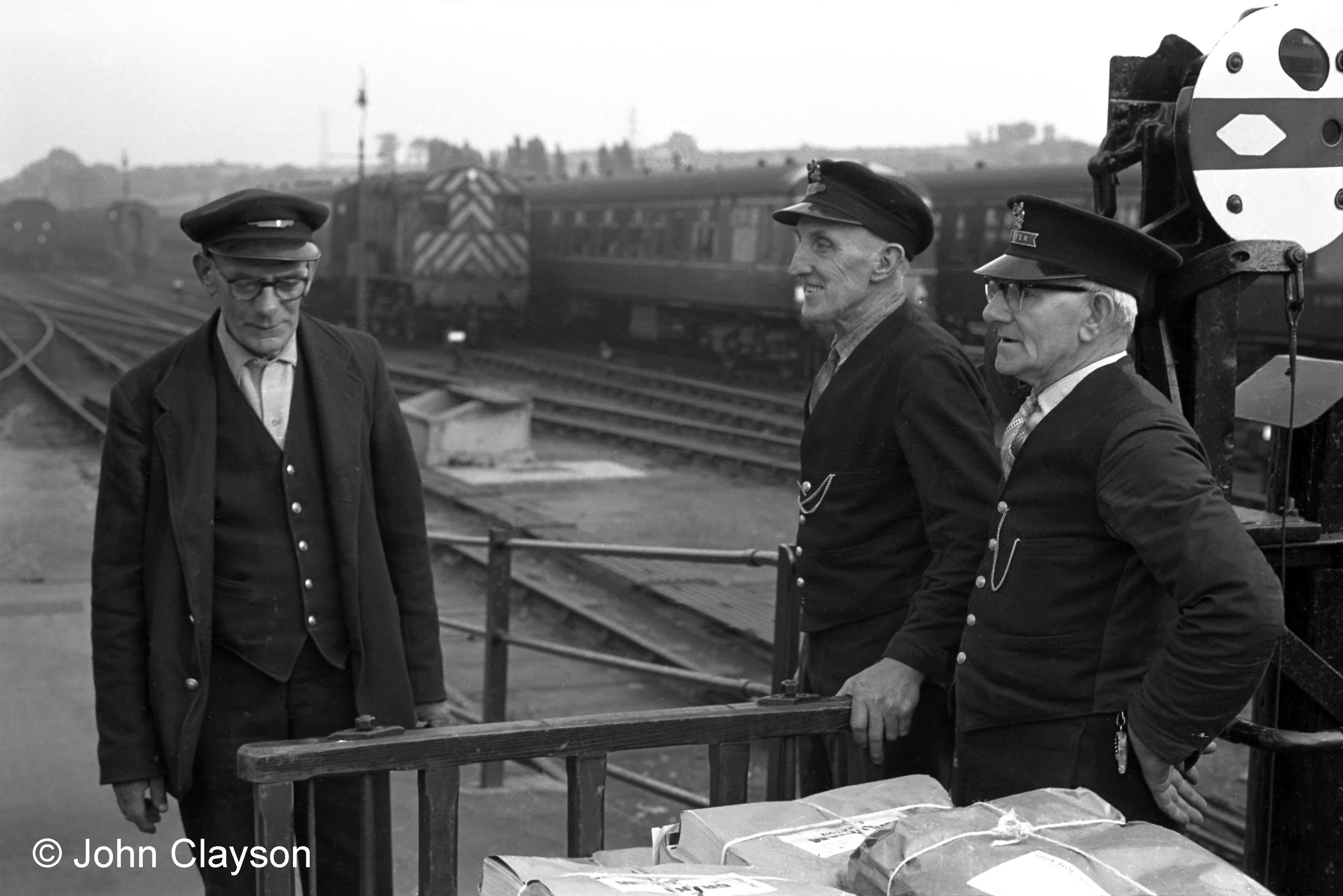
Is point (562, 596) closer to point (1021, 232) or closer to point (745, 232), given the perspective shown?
point (1021, 232)

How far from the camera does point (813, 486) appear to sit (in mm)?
3363

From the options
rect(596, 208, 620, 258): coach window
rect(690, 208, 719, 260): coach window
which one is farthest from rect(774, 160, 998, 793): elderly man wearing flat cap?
rect(596, 208, 620, 258): coach window

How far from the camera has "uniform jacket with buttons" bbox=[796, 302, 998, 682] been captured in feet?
9.92

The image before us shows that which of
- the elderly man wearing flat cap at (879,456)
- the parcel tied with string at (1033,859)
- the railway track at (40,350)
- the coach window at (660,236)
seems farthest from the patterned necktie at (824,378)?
the coach window at (660,236)

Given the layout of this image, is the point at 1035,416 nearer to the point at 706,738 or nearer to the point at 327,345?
the point at 706,738

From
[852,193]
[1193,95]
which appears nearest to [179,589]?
[852,193]

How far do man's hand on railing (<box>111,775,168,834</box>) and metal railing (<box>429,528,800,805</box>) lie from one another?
1296mm

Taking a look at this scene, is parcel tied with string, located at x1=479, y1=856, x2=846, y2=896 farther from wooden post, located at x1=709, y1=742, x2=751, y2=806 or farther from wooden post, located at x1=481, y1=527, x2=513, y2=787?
wooden post, located at x1=481, y1=527, x2=513, y2=787

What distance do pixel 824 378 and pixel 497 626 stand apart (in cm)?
278

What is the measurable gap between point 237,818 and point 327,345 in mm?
1000

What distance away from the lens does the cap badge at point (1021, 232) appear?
2.66 meters

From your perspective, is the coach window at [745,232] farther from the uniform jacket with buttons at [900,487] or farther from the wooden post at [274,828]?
the wooden post at [274,828]

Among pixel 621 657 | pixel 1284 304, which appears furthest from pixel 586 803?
pixel 621 657

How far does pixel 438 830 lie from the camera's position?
2420mm
